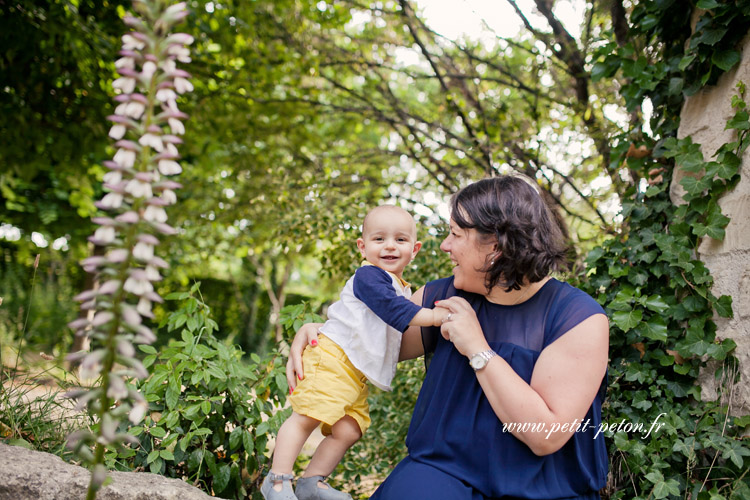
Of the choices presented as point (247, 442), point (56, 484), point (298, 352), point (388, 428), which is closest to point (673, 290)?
point (298, 352)

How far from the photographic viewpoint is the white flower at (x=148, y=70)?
97 centimetres

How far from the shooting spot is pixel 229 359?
249cm

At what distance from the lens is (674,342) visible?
7.84 feet

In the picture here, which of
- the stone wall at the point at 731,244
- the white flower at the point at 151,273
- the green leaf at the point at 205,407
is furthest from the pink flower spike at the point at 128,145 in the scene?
the stone wall at the point at 731,244

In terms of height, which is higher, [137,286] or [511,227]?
[511,227]

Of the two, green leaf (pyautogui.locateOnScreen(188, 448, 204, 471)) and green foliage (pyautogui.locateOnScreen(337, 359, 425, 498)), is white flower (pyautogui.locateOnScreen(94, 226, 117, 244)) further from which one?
green foliage (pyautogui.locateOnScreen(337, 359, 425, 498))

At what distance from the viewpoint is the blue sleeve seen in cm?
198

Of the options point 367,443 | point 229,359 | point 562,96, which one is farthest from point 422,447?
point 562,96

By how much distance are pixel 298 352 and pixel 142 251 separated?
129cm

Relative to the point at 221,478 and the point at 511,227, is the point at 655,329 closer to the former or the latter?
the point at 511,227

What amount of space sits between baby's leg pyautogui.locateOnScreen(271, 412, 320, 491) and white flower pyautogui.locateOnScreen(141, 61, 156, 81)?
146cm

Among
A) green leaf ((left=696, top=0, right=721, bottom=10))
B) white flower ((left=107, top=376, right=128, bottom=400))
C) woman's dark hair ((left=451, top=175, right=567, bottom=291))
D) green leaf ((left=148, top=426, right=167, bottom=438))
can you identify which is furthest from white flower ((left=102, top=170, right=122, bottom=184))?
green leaf ((left=696, top=0, right=721, bottom=10))

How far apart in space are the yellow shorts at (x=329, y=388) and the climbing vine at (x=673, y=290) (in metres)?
1.08

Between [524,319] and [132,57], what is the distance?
1.50 metres
